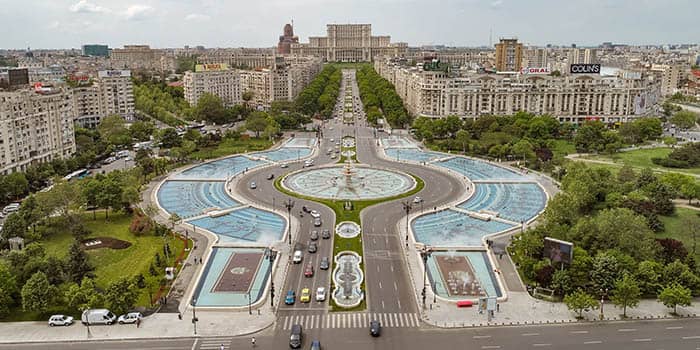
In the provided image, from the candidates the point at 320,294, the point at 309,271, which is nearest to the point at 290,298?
the point at 320,294

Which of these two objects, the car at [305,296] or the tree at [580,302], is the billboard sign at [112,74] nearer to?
the car at [305,296]

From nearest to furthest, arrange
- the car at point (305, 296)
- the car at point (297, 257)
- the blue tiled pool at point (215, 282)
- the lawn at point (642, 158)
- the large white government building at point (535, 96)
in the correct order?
the car at point (305, 296)
the blue tiled pool at point (215, 282)
the car at point (297, 257)
the lawn at point (642, 158)
the large white government building at point (535, 96)

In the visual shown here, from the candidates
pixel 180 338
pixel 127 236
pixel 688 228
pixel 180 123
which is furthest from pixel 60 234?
pixel 180 123

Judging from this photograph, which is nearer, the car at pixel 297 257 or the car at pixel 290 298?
the car at pixel 290 298

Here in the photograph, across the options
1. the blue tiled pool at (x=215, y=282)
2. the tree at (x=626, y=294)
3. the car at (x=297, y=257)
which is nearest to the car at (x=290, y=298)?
the blue tiled pool at (x=215, y=282)

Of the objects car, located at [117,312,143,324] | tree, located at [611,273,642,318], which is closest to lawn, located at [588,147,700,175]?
tree, located at [611,273,642,318]

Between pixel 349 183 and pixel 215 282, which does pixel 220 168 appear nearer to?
pixel 349 183
